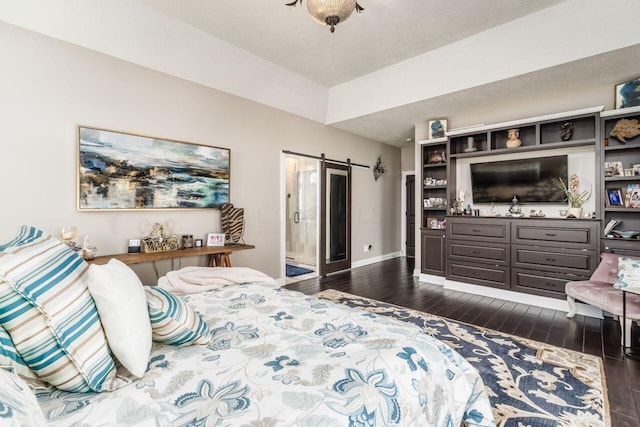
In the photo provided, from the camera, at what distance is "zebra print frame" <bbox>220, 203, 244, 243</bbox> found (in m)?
3.77

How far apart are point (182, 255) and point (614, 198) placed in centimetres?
497

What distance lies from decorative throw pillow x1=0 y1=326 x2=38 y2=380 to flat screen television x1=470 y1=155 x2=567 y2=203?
16.2 feet

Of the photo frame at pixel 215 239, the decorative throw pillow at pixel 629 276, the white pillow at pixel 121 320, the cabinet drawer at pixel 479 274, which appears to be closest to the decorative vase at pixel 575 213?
the cabinet drawer at pixel 479 274

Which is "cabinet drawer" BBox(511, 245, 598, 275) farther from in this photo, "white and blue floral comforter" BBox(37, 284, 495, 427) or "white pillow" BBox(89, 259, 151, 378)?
"white pillow" BBox(89, 259, 151, 378)

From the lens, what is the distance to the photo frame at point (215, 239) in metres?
3.60

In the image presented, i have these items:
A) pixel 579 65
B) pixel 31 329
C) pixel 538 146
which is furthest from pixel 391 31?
pixel 31 329

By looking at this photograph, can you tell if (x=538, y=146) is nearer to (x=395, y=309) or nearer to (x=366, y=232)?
(x=395, y=309)

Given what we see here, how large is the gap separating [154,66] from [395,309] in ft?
12.6

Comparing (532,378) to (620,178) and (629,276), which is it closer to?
(629,276)

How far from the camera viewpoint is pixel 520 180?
13.4 ft

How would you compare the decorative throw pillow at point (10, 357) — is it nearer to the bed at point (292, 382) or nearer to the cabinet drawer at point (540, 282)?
the bed at point (292, 382)

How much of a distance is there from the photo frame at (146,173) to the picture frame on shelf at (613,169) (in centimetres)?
461

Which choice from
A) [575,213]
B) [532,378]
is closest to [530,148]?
[575,213]

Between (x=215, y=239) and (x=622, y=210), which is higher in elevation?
(x=622, y=210)
